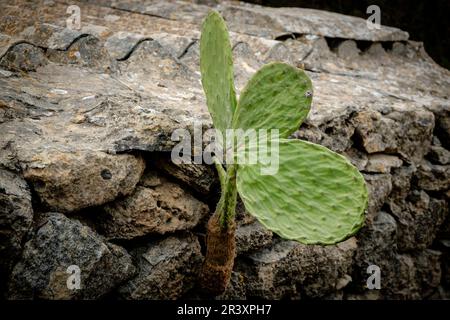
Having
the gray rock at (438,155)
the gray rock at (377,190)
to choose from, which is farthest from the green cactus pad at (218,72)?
the gray rock at (438,155)

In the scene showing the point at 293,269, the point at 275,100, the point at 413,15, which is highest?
the point at 413,15

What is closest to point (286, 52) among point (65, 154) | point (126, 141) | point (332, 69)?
point (332, 69)

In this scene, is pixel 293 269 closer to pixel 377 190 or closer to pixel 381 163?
pixel 377 190

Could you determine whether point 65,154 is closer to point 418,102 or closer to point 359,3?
point 418,102

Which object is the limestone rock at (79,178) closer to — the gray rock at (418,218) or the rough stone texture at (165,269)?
the rough stone texture at (165,269)

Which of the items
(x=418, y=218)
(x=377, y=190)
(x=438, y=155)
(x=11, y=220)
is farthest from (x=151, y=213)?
(x=438, y=155)

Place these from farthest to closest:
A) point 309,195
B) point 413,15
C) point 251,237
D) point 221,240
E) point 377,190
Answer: point 413,15 < point 377,190 < point 251,237 < point 221,240 < point 309,195

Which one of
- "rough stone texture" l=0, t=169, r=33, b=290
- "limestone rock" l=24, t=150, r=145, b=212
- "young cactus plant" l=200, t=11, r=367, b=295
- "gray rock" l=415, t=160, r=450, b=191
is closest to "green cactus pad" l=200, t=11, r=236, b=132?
"young cactus plant" l=200, t=11, r=367, b=295
